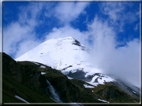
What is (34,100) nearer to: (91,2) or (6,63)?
(6,63)

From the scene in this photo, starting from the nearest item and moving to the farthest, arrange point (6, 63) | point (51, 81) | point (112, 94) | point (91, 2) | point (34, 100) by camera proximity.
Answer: point (91, 2)
point (34, 100)
point (6, 63)
point (51, 81)
point (112, 94)

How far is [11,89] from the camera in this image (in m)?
58.1

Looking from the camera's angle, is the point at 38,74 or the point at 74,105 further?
the point at 38,74

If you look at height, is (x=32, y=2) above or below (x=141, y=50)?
above

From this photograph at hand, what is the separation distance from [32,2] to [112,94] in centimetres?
18455

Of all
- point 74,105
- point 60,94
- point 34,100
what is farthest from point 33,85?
point 74,105

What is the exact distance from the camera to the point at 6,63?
274ft

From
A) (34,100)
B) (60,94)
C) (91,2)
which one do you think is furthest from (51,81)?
(91,2)

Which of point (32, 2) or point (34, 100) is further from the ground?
point (32, 2)

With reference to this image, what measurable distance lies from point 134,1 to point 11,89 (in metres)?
46.2

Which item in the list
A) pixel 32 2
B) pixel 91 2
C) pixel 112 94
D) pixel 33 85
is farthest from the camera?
pixel 112 94

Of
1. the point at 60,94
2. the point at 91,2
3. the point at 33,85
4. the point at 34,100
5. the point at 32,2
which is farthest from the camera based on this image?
the point at 60,94

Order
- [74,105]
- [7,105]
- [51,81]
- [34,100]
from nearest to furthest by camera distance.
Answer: [7,105], [74,105], [34,100], [51,81]

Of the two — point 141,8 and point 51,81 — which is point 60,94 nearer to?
point 51,81
